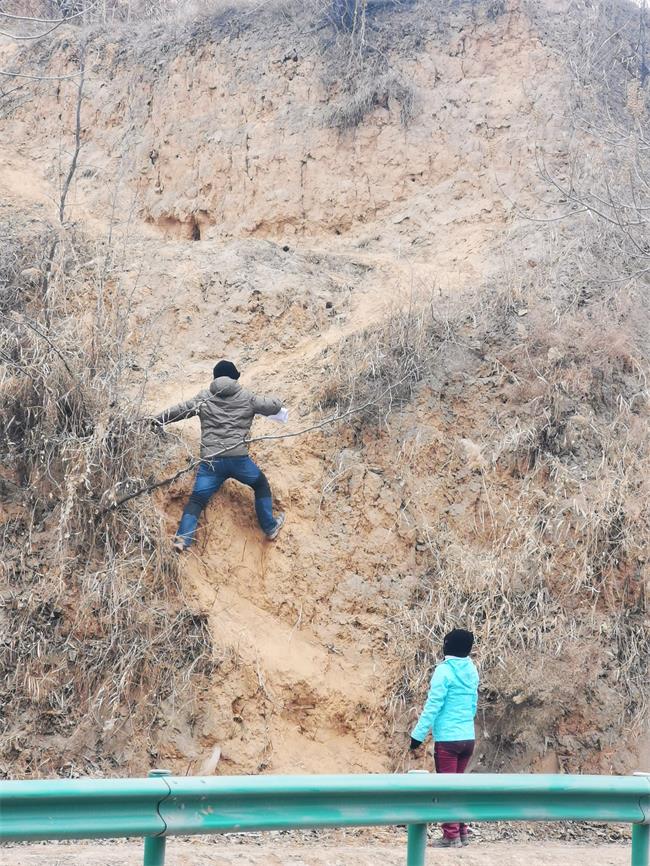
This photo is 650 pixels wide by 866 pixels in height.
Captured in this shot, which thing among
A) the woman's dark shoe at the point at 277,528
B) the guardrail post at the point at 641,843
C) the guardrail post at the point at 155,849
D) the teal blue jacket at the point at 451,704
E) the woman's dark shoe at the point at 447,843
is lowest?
the woman's dark shoe at the point at 447,843

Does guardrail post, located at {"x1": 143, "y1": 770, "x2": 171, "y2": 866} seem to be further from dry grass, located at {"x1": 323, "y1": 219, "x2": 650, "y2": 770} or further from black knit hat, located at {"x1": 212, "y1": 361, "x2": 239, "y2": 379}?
black knit hat, located at {"x1": 212, "y1": 361, "x2": 239, "y2": 379}

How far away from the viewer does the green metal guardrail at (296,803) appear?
3621mm

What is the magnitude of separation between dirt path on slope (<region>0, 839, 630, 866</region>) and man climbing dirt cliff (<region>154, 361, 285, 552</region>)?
2619 mm

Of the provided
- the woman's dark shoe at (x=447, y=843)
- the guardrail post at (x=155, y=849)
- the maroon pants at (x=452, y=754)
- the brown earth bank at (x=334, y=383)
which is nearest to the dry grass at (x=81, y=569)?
the brown earth bank at (x=334, y=383)

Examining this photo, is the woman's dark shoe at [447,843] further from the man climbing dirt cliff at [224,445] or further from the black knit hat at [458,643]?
the man climbing dirt cliff at [224,445]

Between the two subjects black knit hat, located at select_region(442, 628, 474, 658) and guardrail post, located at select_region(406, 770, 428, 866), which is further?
black knit hat, located at select_region(442, 628, 474, 658)

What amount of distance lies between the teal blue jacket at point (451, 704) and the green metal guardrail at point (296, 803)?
5.47 feet

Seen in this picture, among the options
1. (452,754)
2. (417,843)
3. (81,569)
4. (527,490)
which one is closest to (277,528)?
(81,569)

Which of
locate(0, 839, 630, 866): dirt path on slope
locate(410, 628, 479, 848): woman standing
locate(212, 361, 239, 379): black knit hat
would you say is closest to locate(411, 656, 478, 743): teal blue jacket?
locate(410, 628, 479, 848): woman standing

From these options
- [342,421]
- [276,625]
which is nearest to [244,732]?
[276,625]

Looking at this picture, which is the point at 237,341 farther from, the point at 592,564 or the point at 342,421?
the point at 592,564

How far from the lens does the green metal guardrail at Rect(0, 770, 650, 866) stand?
3.62 metres

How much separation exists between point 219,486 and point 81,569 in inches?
48.7

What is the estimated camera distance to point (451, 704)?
253 inches
